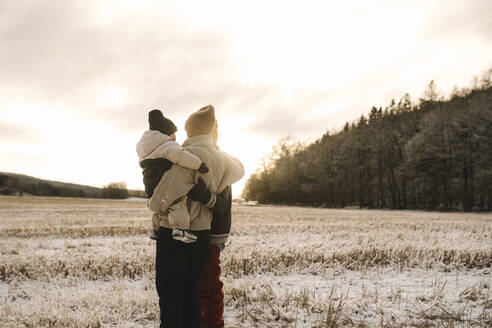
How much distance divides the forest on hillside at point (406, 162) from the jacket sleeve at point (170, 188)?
34.7 meters

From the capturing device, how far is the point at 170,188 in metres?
2.26

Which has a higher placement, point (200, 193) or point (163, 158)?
point (163, 158)

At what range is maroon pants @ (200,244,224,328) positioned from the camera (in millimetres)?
2607

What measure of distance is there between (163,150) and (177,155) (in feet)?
0.45

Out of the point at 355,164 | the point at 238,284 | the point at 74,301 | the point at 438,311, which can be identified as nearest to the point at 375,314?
the point at 438,311

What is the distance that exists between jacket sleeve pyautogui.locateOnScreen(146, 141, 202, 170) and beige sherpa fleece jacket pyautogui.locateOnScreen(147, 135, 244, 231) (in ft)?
0.34

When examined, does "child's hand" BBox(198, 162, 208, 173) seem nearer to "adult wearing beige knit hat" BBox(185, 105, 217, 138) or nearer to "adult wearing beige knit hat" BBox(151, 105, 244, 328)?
"adult wearing beige knit hat" BBox(151, 105, 244, 328)

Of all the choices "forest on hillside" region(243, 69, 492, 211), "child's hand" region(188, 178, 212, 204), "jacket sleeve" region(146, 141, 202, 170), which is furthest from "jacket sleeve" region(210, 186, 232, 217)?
"forest on hillside" region(243, 69, 492, 211)

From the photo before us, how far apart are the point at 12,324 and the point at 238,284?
9.07 feet

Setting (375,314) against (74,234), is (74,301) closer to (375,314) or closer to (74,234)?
(375,314)

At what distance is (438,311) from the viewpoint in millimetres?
3459

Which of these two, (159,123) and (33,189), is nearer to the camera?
(159,123)

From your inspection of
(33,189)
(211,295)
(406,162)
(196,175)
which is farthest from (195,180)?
(33,189)

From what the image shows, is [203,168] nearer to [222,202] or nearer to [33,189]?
[222,202]
